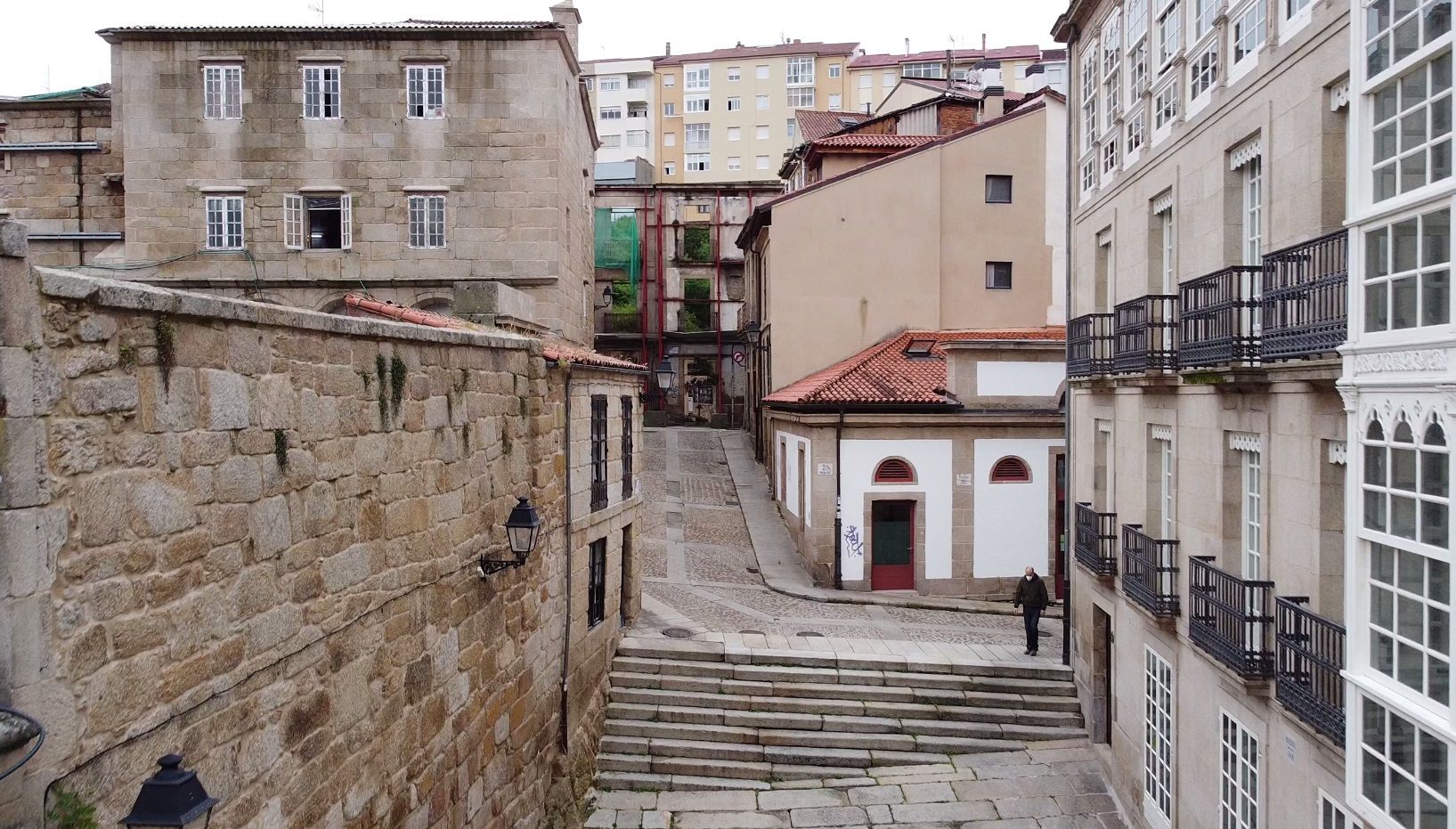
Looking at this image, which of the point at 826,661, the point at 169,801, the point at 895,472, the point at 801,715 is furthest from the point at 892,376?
the point at 169,801

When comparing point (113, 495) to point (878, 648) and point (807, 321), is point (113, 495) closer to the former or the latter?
point (878, 648)

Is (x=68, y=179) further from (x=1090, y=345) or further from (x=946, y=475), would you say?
(x=1090, y=345)

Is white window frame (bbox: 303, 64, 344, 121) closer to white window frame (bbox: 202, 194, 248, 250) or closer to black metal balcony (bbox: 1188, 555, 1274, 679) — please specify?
white window frame (bbox: 202, 194, 248, 250)

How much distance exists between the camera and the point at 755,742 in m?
12.7

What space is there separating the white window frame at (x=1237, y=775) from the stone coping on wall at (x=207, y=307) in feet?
23.8

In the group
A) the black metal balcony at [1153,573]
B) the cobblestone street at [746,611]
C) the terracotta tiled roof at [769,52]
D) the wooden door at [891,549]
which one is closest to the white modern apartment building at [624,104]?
the terracotta tiled roof at [769,52]

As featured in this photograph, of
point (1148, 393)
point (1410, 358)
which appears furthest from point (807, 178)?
point (1410, 358)

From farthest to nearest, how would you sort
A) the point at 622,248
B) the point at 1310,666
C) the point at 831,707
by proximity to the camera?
the point at 622,248
the point at 831,707
the point at 1310,666

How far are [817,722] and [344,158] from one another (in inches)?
561

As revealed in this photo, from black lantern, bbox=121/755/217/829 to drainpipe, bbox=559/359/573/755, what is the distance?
706 centimetres

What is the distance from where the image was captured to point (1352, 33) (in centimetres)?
579

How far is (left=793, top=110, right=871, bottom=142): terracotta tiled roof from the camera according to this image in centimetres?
3153

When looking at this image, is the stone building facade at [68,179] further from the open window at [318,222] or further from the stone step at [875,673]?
the stone step at [875,673]

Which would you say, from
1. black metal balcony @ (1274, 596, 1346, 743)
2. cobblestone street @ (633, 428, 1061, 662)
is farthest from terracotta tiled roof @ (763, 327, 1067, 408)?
black metal balcony @ (1274, 596, 1346, 743)
